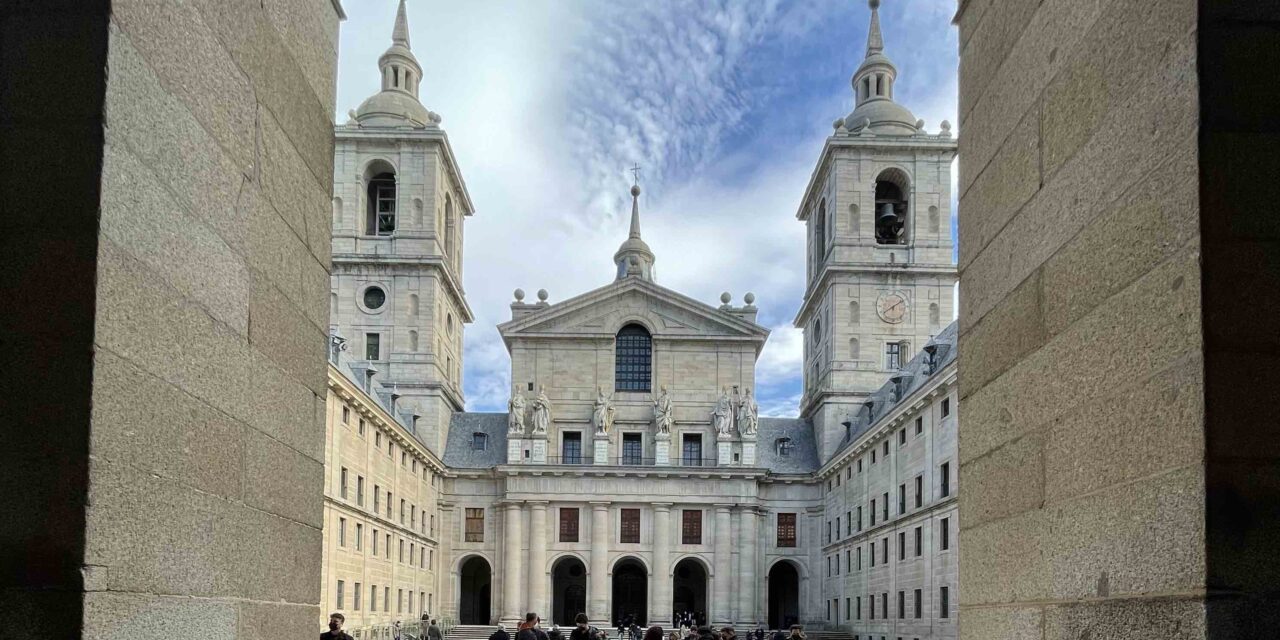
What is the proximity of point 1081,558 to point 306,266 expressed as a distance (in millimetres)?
4288

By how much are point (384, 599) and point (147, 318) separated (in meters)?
46.2

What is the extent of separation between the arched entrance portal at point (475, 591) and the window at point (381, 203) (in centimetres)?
2024

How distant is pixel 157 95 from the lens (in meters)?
4.21

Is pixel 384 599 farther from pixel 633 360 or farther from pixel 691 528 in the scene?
pixel 633 360

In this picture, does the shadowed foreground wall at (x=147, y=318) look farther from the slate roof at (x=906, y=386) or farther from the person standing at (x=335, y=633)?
the slate roof at (x=906, y=386)

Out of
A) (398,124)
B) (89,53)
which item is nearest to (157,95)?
(89,53)

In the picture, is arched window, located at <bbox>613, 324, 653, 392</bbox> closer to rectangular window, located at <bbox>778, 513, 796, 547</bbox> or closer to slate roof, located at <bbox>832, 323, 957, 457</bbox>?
rectangular window, located at <bbox>778, 513, 796, 547</bbox>

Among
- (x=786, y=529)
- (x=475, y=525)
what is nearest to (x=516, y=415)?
(x=475, y=525)

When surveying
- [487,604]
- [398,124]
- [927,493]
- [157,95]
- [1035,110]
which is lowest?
[487,604]

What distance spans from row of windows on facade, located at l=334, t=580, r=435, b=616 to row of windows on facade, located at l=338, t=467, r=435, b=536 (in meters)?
3.19

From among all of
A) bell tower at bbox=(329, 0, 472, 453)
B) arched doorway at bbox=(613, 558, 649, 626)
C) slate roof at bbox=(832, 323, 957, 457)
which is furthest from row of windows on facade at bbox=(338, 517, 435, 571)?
slate roof at bbox=(832, 323, 957, 457)

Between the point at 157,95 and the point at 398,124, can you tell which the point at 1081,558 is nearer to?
the point at 157,95

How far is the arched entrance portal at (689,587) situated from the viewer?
209ft

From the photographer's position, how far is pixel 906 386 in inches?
1849
